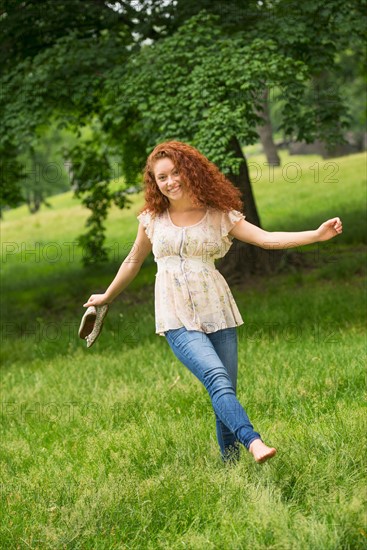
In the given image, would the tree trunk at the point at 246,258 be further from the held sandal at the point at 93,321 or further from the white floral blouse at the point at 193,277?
the white floral blouse at the point at 193,277

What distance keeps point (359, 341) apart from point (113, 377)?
2.61 meters

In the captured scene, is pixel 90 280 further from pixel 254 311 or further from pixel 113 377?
pixel 113 377

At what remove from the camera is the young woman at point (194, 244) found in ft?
16.0

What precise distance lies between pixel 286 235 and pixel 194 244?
1.78ft

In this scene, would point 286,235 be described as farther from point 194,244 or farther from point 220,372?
point 220,372

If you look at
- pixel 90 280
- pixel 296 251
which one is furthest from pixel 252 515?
pixel 90 280

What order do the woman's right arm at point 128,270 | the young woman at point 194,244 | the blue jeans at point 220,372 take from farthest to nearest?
the woman's right arm at point 128,270 → the young woman at point 194,244 → the blue jeans at point 220,372

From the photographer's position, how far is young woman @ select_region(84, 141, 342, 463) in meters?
4.88

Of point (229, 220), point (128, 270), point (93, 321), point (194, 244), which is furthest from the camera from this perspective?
point (93, 321)

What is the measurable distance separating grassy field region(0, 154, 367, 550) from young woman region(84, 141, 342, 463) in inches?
20.8

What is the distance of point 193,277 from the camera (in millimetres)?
4926

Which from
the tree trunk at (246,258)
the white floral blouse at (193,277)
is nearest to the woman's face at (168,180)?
the white floral blouse at (193,277)

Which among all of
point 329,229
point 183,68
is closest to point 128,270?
point 329,229

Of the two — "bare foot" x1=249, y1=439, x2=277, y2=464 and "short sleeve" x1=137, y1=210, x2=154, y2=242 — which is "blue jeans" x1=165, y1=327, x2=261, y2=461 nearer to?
"bare foot" x1=249, y1=439, x2=277, y2=464
